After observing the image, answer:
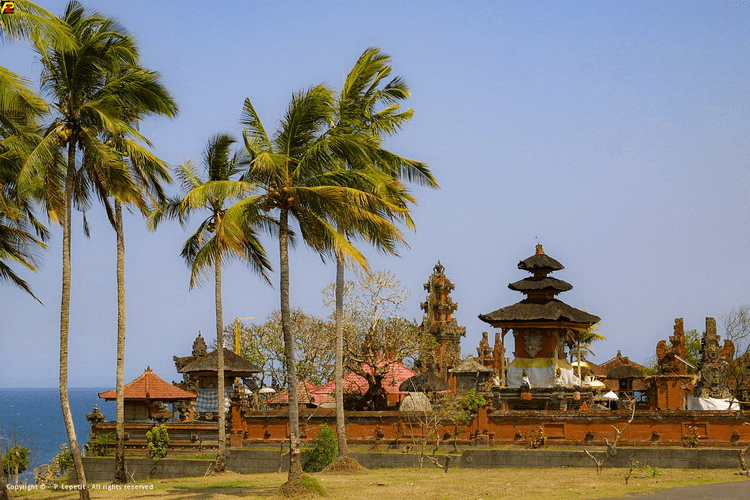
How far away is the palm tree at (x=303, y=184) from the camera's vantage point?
24547mm

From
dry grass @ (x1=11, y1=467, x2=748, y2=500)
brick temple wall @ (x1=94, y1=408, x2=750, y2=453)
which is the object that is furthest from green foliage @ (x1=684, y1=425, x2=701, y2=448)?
dry grass @ (x1=11, y1=467, x2=748, y2=500)

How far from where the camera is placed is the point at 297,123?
25484 millimetres

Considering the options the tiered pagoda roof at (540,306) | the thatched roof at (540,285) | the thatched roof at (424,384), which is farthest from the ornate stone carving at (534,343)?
the thatched roof at (424,384)

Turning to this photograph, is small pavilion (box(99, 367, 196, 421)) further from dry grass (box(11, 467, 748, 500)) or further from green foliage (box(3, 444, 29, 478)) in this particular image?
dry grass (box(11, 467, 748, 500))

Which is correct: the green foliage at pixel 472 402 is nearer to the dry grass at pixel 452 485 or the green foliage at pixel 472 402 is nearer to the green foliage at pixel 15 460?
the dry grass at pixel 452 485

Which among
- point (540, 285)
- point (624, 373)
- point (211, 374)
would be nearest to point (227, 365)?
point (211, 374)

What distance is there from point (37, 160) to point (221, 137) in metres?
11.2

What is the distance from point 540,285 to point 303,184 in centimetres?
1955

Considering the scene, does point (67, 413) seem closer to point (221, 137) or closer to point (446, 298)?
point (221, 137)

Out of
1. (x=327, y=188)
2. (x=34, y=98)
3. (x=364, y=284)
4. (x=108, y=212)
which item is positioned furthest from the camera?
(x=364, y=284)

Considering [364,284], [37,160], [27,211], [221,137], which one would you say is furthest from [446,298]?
[37,160]

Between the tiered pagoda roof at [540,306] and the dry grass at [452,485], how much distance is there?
444 inches

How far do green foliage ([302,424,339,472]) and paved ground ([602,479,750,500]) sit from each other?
38.8 feet

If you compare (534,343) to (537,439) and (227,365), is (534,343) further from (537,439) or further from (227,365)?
(227,365)
